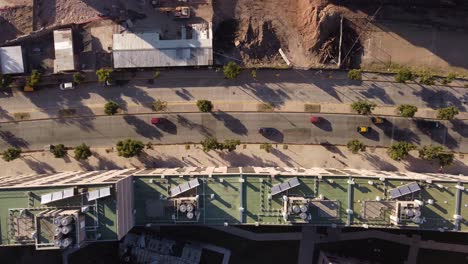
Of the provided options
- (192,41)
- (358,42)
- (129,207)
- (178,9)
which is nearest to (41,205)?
(129,207)

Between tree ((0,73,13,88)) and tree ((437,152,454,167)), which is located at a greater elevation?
tree ((0,73,13,88))

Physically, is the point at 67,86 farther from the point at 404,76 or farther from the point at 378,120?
the point at 404,76

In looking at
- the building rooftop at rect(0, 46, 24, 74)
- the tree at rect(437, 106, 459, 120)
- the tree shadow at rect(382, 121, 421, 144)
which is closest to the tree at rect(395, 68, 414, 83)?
the tree at rect(437, 106, 459, 120)

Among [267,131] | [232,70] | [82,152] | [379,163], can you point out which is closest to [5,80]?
[82,152]

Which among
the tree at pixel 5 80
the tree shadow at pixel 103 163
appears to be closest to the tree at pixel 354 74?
the tree shadow at pixel 103 163

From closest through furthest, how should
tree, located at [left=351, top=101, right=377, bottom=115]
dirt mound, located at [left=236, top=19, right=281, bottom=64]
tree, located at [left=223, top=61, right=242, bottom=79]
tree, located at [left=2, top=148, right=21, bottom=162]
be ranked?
1. tree, located at [left=223, top=61, right=242, bottom=79]
2. tree, located at [left=351, top=101, right=377, bottom=115]
3. tree, located at [left=2, top=148, right=21, bottom=162]
4. dirt mound, located at [left=236, top=19, right=281, bottom=64]

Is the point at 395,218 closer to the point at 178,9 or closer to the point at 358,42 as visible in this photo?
the point at 358,42

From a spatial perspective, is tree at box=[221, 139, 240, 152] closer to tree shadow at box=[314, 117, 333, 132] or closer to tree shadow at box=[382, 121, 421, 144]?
tree shadow at box=[314, 117, 333, 132]

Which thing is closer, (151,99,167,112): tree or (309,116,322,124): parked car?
(309,116,322,124): parked car
